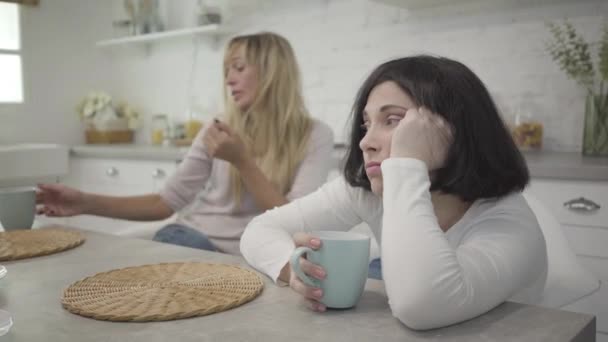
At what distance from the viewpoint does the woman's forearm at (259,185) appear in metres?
1.65

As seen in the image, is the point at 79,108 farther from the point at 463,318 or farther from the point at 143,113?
the point at 463,318

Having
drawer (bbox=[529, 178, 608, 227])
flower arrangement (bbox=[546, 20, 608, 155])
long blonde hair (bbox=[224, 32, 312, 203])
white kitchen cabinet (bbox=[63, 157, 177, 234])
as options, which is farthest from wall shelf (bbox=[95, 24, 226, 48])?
drawer (bbox=[529, 178, 608, 227])

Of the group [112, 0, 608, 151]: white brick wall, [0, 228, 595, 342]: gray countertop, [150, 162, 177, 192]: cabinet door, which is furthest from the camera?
[150, 162, 177, 192]: cabinet door

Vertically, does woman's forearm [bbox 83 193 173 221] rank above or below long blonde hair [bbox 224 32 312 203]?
below

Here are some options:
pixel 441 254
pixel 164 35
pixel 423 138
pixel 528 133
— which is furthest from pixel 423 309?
pixel 164 35

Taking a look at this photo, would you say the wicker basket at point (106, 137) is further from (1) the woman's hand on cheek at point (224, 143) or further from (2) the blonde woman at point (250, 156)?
(1) the woman's hand on cheek at point (224, 143)

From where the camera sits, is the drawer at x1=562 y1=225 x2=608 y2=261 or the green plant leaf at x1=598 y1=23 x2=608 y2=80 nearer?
the drawer at x1=562 y1=225 x2=608 y2=261

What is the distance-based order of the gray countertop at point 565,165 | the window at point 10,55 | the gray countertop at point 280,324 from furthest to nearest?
the window at point 10,55 → the gray countertop at point 565,165 → the gray countertop at point 280,324

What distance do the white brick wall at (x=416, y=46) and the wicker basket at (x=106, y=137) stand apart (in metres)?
0.40

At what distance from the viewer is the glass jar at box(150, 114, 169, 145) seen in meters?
3.64

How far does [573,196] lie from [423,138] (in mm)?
1182

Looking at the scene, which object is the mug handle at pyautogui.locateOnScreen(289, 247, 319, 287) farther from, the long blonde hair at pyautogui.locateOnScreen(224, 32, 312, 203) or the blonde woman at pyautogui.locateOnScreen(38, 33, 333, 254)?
the long blonde hair at pyautogui.locateOnScreen(224, 32, 312, 203)

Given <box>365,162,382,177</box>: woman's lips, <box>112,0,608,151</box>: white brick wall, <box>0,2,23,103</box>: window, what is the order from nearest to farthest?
<box>365,162,382,177</box>: woman's lips, <box>112,0,608,151</box>: white brick wall, <box>0,2,23,103</box>: window

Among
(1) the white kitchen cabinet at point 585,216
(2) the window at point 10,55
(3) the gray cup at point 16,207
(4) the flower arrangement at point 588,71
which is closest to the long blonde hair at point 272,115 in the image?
(3) the gray cup at point 16,207
